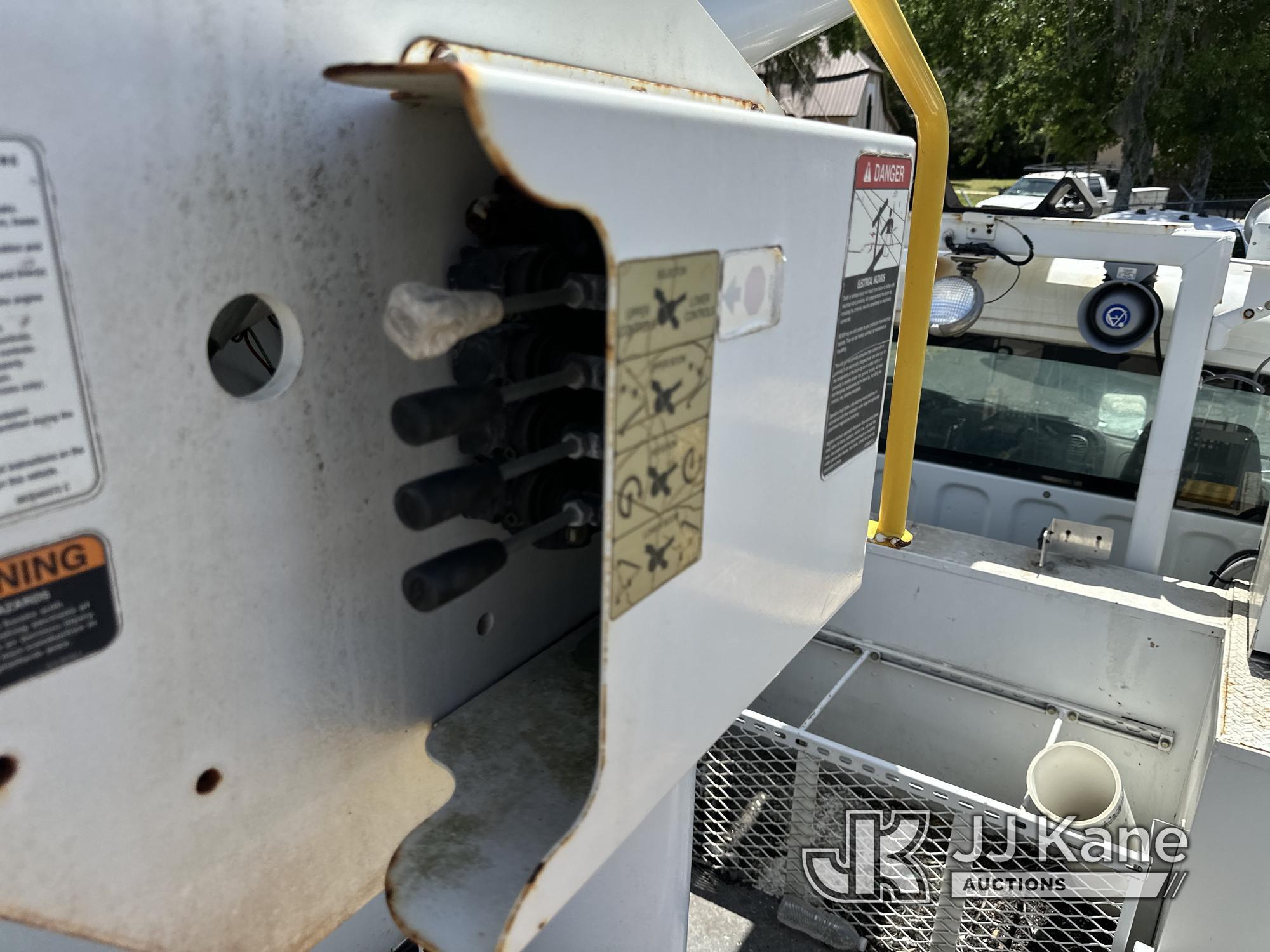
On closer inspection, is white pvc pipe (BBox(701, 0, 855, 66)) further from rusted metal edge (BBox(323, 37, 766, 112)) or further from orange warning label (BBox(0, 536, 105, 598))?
orange warning label (BBox(0, 536, 105, 598))

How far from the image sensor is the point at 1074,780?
2539 millimetres

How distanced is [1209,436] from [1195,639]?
0.85 m

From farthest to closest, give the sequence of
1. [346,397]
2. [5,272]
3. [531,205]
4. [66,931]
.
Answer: [531,205]
[346,397]
[66,931]
[5,272]

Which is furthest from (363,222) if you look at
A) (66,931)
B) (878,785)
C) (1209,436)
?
(1209,436)

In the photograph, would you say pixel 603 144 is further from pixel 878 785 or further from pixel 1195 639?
pixel 1195 639

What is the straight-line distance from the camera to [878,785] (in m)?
2.35

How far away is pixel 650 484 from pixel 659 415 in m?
0.05

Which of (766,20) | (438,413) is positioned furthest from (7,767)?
(766,20)

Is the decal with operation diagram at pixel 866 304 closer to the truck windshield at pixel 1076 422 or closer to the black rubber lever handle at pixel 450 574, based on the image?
the black rubber lever handle at pixel 450 574

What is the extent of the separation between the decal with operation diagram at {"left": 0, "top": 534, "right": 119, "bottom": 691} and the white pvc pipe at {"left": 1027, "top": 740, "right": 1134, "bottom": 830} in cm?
237

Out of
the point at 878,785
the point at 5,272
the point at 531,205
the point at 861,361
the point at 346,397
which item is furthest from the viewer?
the point at 878,785

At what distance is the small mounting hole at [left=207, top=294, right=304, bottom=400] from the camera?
2.32 feet

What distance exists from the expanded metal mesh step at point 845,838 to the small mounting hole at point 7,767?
6.24 ft

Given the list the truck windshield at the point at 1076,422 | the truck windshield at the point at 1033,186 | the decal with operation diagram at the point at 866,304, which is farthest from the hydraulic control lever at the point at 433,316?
the truck windshield at the point at 1033,186
